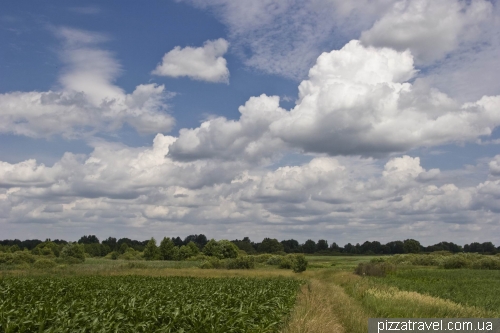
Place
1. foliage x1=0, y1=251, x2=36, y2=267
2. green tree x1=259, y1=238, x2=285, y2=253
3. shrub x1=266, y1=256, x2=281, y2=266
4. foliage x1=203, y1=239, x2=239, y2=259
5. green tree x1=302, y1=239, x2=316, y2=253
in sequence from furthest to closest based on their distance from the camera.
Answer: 1. green tree x1=302, y1=239, x2=316, y2=253
2. green tree x1=259, y1=238, x2=285, y2=253
3. foliage x1=203, y1=239, x2=239, y2=259
4. shrub x1=266, y1=256, x2=281, y2=266
5. foliage x1=0, y1=251, x2=36, y2=267

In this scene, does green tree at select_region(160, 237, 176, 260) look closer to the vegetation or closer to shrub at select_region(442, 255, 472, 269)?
the vegetation

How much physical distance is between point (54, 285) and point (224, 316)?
47.0 feet

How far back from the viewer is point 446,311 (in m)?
18.4

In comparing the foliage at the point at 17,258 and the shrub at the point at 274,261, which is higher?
the foliage at the point at 17,258

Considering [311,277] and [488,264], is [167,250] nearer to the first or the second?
[311,277]

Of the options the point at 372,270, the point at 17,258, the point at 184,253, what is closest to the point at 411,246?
the point at 184,253

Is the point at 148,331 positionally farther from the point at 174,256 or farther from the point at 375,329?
the point at 174,256

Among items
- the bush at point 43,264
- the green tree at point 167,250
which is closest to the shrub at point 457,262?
the green tree at point 167,250

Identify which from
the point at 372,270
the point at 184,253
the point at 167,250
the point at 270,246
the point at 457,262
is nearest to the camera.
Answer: the point at 372,270

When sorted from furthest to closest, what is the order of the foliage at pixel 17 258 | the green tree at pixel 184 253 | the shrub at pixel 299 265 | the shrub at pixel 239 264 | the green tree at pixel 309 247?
the green tree at pixel 309 247 → the green tree at pixel 184 253 → the shrub at pixel 239 264 → the shrub at pixel 299 265 → the foliage at pixel 17 258

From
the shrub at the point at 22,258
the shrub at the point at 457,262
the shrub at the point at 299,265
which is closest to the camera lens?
the shrub at the point at 22,258

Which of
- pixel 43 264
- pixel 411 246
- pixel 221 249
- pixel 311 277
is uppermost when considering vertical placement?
pixel 411 246

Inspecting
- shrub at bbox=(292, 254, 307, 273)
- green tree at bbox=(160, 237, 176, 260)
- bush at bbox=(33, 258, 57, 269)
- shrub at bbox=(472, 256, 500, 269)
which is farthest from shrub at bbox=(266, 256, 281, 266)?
bush at bbox=(33, 258, 57, 269)

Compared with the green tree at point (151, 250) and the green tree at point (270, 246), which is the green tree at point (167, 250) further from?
the green tree at point (270, 246)
